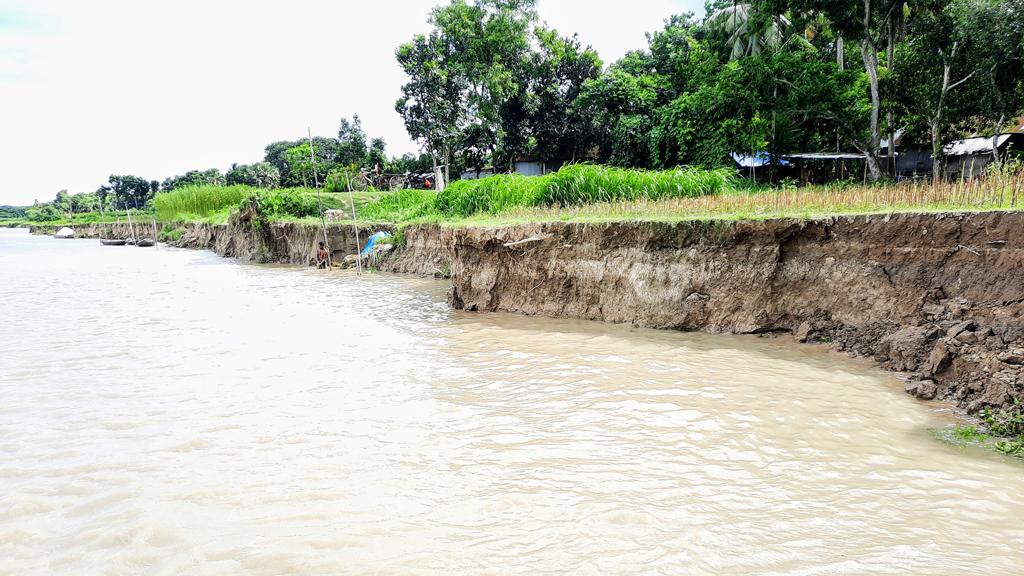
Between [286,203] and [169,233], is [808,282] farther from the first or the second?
[169,233]

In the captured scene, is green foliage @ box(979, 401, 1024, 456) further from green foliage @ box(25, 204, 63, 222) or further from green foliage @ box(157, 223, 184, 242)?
green foliage @ box(25, 204, 63, 222)

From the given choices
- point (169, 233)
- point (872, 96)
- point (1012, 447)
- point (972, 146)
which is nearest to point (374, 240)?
point (1012, 447)

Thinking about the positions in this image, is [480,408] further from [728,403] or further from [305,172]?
[305,172]

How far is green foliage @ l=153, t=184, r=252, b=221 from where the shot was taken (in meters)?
34.3

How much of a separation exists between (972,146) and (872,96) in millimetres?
9261

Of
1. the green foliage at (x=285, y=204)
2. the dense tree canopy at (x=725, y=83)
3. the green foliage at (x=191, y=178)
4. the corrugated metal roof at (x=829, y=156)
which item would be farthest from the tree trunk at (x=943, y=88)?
the green foliage at (x=191, y=178)

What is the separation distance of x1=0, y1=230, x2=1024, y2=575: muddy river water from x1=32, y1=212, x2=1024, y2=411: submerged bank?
463mm

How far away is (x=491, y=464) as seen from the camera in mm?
4164

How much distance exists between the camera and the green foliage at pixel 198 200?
3428 cm

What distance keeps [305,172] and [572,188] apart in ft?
107

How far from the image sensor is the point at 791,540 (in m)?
3.17

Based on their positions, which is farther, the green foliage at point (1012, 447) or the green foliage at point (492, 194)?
the green foliage at point (492, 194)

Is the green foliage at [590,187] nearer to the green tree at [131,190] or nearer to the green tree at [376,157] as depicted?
the green tree at [376,157]

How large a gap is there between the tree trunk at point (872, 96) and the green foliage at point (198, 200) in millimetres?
30314
